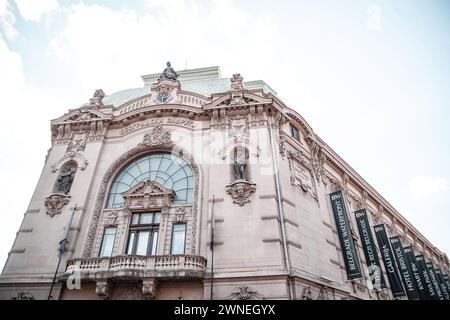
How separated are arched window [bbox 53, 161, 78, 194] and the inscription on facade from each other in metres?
4.18

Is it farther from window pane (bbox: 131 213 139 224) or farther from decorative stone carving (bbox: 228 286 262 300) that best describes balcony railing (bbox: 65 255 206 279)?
window pane (bbox: 131 213 139 224)

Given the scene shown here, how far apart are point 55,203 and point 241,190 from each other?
12072mm

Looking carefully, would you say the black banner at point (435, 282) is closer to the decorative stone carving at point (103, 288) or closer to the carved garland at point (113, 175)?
the carved garland at point (113, 175)

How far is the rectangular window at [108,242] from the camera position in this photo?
684 inches

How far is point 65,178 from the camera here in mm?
20469

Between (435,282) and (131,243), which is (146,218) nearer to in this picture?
(131,243)

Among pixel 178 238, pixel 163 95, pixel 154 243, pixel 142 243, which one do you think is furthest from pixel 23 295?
pixel 163 95

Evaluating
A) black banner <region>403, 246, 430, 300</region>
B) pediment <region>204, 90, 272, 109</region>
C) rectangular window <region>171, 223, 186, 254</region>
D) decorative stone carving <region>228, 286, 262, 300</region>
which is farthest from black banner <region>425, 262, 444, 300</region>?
rectangular window <region>171, 223, 186, 254</region>

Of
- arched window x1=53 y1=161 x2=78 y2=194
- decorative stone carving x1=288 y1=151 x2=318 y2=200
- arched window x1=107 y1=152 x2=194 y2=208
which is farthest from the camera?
arched window x1=53 y1=161 x2=78 y2=194

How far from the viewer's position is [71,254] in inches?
668

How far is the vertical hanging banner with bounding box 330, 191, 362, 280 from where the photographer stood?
61.5 ft

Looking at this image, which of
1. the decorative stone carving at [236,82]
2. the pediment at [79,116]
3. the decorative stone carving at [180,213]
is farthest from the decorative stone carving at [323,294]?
the pediment at [79,116]

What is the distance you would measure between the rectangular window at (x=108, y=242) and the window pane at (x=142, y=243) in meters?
1.60
